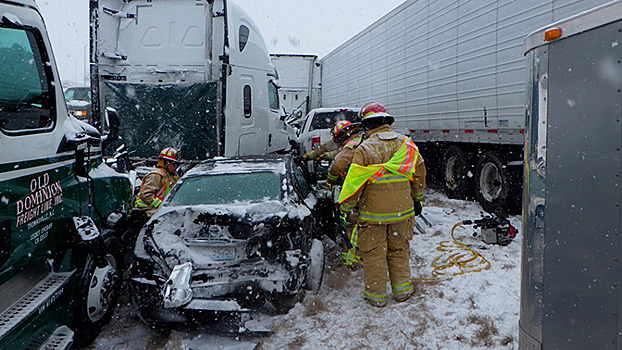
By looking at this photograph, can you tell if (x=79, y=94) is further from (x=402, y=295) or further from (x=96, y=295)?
(x=402, y=295)

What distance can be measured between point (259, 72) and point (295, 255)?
20.0ft

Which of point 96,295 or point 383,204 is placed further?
point 383,204

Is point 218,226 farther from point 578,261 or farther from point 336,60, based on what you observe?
point 336,60

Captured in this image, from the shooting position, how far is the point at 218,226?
4277 mm

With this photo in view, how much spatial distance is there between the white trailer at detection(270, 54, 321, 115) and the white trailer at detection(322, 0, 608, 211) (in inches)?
238

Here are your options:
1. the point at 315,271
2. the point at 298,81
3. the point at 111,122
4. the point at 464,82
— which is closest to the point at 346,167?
the point at 315,271

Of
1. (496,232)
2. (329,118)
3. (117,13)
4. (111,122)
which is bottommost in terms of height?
(496,232)

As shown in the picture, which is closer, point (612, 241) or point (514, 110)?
point (612, 241)

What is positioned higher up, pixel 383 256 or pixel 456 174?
pixel 456 174

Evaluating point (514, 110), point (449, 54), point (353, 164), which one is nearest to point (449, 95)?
point (449, 54)

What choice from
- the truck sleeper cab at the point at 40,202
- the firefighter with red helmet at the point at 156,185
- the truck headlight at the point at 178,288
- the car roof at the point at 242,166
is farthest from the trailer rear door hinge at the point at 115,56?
the truck headlight at the point at 178,288

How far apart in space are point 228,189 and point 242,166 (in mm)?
503

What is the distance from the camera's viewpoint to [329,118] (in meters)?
12.0

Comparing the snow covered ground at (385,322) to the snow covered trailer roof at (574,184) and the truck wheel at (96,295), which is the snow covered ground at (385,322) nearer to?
the truck wheel at (96,295)
